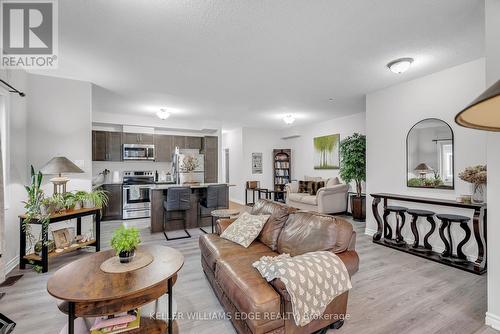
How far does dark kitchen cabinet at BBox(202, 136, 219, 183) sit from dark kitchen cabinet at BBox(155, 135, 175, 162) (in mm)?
960

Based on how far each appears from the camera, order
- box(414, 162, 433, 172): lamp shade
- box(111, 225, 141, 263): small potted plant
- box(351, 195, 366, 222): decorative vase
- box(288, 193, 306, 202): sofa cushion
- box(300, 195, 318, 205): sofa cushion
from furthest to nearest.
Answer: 1. box(288, 193, 306, 202): sofa cushion
2. box(300, 195, 318, 205): sofa cushion
3. box(351, 195, 366, 222): decorative vase
4. box(414, 162, 433, 172): lamp shade
5. box(111, 225, 141, 263): small potted plant

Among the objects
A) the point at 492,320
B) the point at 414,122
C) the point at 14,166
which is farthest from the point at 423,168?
the point at 14,166

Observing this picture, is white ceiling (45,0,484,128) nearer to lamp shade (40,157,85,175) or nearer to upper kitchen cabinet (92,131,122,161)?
lamp shade (40,157,85,175)

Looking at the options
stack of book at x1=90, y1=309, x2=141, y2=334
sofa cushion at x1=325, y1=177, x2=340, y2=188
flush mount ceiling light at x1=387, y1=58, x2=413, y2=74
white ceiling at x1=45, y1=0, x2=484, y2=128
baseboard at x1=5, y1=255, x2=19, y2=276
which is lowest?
baseboard at x1=5, y1=255, x2=19, y2=276

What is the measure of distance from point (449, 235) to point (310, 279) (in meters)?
2.89

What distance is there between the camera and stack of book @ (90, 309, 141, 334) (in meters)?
1.55

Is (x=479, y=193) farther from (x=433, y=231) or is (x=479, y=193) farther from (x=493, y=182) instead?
(x=493, y=182)

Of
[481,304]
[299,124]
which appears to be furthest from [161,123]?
[481,304]

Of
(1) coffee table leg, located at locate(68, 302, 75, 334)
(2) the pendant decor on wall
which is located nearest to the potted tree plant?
(2) the pendant decor on wall

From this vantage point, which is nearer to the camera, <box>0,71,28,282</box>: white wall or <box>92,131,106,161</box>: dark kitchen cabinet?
<box>0,71,28,282</box>: white wall

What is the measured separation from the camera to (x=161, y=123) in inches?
261

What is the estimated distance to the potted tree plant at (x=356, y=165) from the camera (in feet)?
17.6

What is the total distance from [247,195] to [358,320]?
6322 mm

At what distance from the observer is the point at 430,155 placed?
364 centimetres
